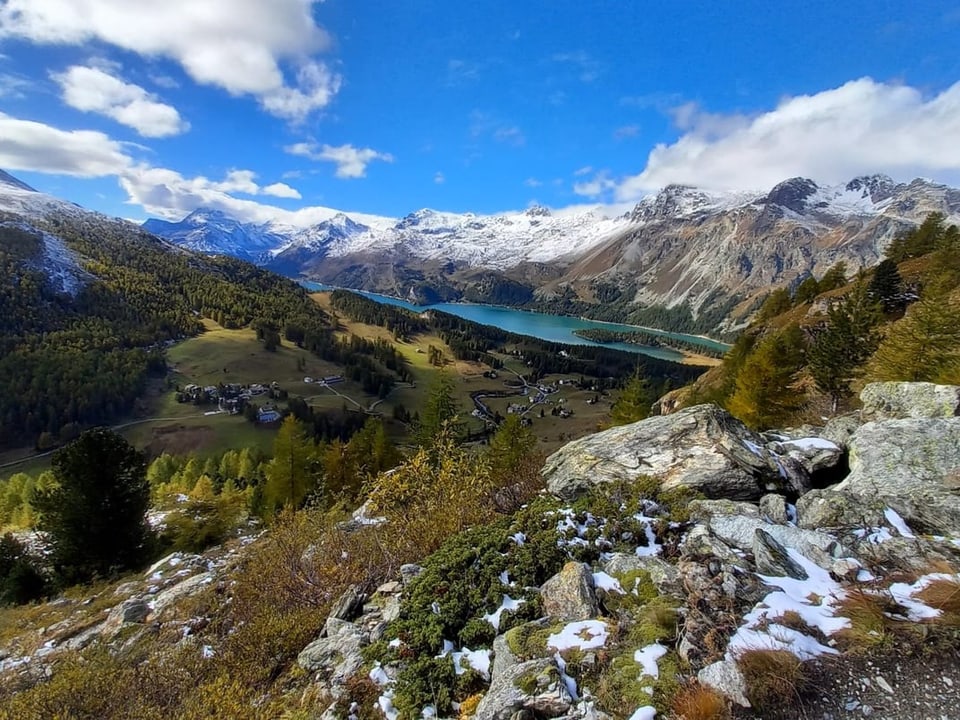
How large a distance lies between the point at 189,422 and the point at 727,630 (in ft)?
523

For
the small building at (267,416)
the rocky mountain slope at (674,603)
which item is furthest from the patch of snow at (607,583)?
the small building at (267,416)

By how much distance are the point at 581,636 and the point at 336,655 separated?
5.94 m

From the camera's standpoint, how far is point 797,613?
8.27m

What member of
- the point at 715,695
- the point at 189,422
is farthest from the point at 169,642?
A: the point at 189,422

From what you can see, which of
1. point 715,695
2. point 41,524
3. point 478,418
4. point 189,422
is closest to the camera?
point 715,695

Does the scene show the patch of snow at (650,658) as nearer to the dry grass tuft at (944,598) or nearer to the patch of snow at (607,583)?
the patch of snow at (607,583)

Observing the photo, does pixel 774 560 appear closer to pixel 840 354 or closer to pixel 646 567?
pixel 646 567

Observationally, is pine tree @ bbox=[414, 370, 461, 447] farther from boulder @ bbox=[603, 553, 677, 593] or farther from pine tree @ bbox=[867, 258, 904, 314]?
pine tree @ bbox=[867, 258, 904, 314]

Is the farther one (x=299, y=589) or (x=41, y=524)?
(x=41, y=524)

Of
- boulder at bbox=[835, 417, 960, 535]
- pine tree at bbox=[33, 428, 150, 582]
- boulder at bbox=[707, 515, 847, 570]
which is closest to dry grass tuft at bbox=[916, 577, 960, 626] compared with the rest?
boulder at bbox=[707, 515, 847, 570]

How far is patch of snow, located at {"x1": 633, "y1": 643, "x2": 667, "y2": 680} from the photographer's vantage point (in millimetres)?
7617

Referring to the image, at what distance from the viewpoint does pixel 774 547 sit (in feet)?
34.4

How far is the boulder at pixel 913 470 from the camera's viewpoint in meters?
11.7

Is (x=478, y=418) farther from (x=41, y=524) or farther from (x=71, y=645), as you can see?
(x=71, y=645)
